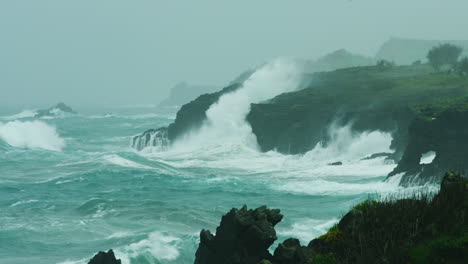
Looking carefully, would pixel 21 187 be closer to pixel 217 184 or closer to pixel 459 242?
pixel 217 184

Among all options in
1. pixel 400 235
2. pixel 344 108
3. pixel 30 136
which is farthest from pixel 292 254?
pixel 30 136

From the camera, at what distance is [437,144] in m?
49.4

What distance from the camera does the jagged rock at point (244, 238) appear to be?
21.5m

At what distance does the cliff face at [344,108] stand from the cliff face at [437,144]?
1457 centimetres

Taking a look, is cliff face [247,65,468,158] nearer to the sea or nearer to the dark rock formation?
the sea

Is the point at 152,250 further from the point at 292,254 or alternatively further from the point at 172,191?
the point at 172,191

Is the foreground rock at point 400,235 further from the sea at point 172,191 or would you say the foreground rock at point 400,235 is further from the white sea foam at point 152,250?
the white sea foam at point 152,250

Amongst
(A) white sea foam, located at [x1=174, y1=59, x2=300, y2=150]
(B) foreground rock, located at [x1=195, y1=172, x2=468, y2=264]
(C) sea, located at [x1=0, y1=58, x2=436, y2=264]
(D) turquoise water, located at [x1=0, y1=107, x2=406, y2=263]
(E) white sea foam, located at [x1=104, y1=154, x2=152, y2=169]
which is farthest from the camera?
(A) white sea foam, located at [x1=174, y1=59, x2=300, y2=150]

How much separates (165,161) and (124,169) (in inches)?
441

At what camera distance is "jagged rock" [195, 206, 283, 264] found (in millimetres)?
21484

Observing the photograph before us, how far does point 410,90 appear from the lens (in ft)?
272

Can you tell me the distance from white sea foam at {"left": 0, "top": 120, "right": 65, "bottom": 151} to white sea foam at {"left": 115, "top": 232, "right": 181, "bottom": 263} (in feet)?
247

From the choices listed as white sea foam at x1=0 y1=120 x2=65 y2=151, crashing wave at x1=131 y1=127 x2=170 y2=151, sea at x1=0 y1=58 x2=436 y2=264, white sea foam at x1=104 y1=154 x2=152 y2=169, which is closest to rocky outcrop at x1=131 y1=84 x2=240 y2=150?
crashing wave at x1=131 y1=127 x2=170 y2=151

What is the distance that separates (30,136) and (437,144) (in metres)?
86.6
